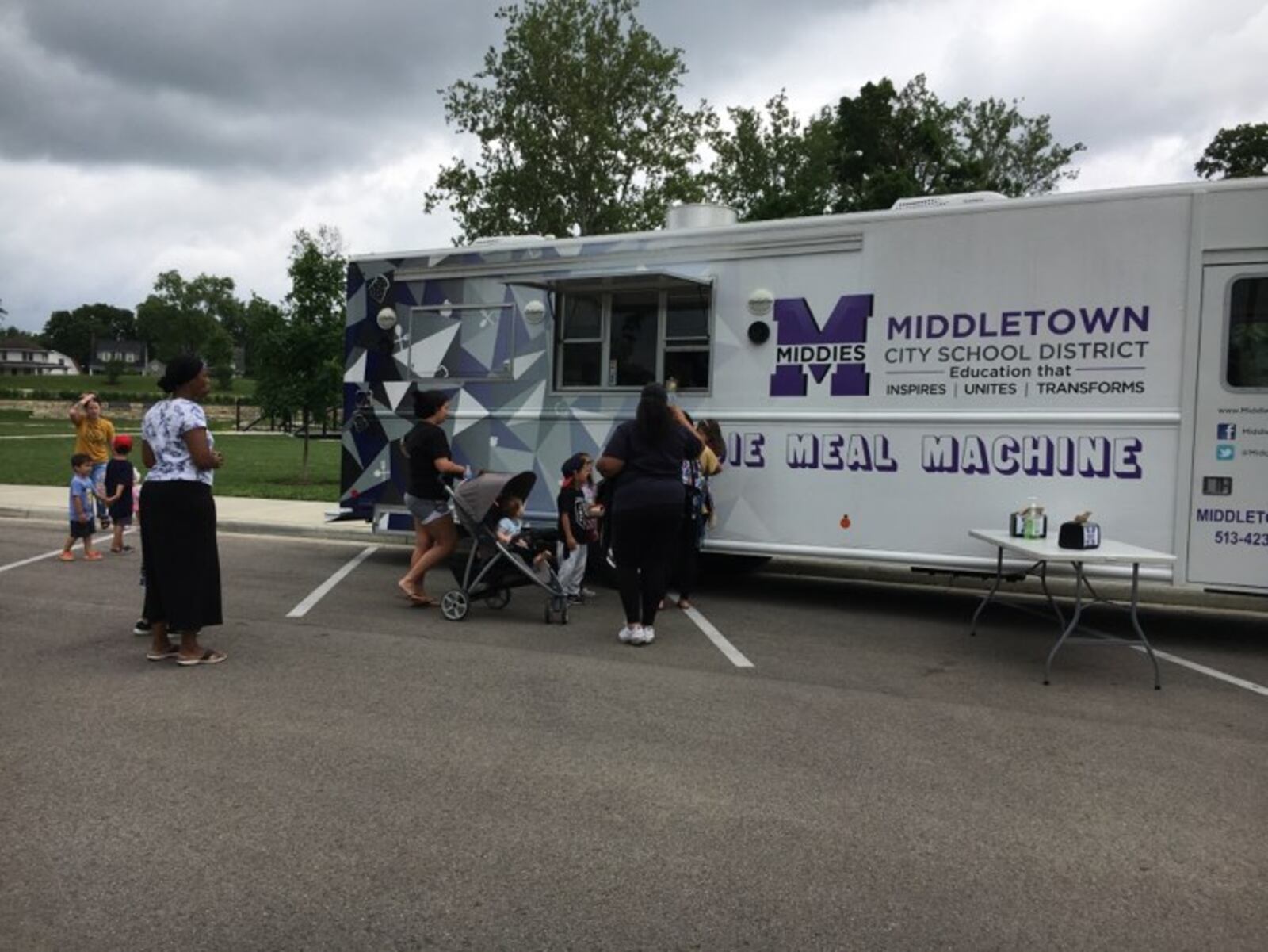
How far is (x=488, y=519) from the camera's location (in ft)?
25.5

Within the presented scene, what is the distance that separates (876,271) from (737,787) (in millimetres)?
4987

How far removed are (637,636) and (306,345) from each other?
13800 millimetres

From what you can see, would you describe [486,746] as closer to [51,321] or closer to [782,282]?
[782,282]

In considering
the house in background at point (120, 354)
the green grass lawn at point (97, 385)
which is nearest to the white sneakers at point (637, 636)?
the green grass lawn at point (97, 385)

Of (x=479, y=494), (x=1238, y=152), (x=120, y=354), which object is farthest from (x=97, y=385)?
(x=479, y=494)

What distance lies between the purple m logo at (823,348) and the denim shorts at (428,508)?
9.52 feet

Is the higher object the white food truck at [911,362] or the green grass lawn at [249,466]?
the white food truck at [911,362]

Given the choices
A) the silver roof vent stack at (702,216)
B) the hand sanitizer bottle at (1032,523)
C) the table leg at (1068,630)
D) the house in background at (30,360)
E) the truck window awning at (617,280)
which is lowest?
the table leg at (1068,630)

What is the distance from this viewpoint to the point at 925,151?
34.2 meters

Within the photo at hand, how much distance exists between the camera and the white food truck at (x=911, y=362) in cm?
684

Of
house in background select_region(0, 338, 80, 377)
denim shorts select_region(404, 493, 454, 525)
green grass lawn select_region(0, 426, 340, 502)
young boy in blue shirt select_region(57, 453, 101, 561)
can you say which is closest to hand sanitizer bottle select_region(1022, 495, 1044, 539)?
denim shorts select_region(404, 493, 454, 525)

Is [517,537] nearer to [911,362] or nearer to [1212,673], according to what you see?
[911,362]

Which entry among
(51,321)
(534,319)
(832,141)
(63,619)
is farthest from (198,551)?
(51,321)

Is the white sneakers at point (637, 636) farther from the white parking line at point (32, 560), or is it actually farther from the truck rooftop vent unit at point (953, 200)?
the white parking line at point (32, 560)
